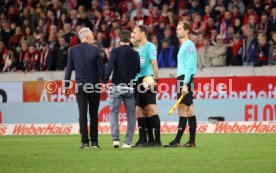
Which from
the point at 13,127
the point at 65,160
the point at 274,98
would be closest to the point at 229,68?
the point at 274,98

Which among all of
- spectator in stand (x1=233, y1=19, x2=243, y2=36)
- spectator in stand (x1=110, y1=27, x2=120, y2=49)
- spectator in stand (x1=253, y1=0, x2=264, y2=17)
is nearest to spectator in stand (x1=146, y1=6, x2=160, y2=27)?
spectator in stand (x1=110, y1=27, x2=120, y2=49)

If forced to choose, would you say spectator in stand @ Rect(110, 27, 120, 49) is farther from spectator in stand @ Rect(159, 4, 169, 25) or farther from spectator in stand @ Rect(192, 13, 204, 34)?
spectator in stand @ Rect(192, 13, 204, 34)

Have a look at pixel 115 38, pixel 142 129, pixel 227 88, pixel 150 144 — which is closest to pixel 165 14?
pixel 115 38

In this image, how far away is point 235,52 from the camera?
85.6 feet

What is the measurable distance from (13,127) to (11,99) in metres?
1.95

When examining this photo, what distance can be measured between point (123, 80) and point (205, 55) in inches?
428

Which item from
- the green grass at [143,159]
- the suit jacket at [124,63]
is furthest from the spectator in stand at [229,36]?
the suit jacket at [124,63]

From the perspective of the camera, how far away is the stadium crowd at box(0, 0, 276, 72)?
26.2 m

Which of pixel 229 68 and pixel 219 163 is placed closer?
pixel 219 163

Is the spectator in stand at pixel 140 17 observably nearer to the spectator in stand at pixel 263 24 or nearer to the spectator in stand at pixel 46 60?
the spectator in stand at pixel 46 60

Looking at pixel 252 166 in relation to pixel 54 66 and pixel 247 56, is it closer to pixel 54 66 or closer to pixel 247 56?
pixel 247 56

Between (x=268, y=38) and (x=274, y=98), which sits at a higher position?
(x=268, y=38)

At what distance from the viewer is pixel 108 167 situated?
11695 millimetres

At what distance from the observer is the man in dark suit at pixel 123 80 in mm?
15828
